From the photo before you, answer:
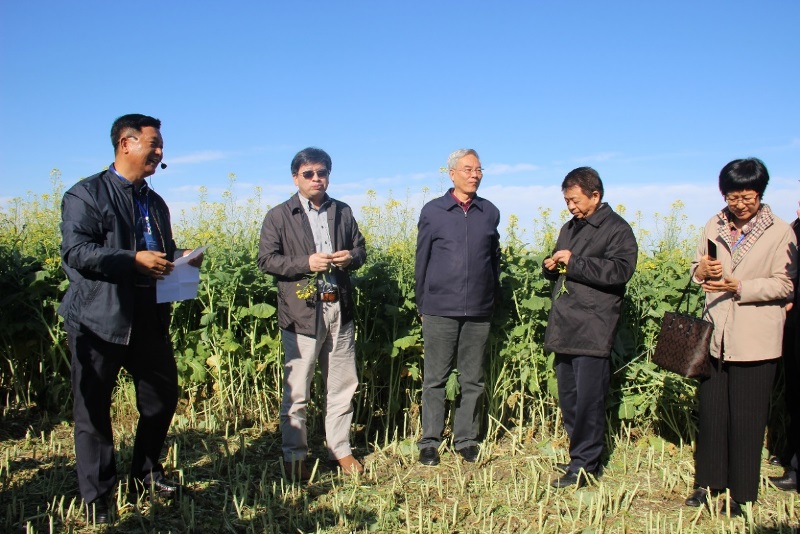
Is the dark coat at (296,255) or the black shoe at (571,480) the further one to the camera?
the dark coat at (296,255)

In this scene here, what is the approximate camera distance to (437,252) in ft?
16.4

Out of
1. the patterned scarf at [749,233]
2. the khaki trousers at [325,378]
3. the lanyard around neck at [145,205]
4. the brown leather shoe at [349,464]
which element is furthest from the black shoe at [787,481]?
the lanyard around neck at [145,205]

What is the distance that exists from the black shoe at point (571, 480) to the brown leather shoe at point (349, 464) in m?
1.28

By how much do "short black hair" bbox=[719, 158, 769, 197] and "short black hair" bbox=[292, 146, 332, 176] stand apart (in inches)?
97.7

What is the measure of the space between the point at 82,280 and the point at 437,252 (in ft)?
7.71

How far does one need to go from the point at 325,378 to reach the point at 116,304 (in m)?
1.63

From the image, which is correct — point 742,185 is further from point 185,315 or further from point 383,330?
point 185,315

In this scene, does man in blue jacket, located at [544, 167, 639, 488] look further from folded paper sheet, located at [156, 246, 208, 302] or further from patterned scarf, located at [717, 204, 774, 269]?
folded paper sheet, located at [156, 246, 208, 302]

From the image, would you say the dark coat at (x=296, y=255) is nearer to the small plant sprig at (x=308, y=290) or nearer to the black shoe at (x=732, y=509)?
the small plant sprig at (x=308, y=290)

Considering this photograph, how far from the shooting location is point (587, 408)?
14.6 feet

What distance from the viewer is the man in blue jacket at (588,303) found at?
436 cm

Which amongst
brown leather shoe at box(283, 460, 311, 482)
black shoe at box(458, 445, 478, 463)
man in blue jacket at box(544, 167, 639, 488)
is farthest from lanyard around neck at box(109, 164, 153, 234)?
black shoe at box(458, 445, 478, 463)

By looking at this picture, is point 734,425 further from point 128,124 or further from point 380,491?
point 128,124

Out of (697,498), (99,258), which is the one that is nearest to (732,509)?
(697,498)
